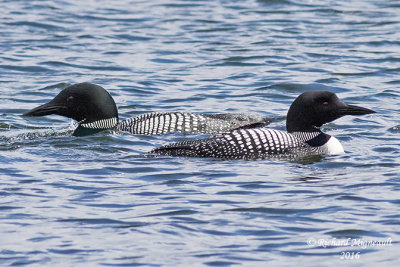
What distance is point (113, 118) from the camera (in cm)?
992

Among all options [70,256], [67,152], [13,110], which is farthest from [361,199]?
[13,110]

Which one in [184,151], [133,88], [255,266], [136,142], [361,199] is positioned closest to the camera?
[255,266]

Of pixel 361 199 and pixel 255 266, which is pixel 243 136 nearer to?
pixel 361 199

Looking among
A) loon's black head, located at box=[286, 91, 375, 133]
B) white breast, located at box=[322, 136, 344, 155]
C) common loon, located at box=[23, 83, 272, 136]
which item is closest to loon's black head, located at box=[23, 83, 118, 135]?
common loon, located at box=[23, 83, 272, 136]

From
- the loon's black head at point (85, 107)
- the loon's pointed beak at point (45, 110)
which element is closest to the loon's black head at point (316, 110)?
the loon's black head at point (85, 107)

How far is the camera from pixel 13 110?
Answer: 10.9 metres

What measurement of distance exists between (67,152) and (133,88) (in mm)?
3557

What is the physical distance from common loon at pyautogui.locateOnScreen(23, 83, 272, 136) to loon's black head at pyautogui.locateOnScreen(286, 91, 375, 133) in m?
1.00

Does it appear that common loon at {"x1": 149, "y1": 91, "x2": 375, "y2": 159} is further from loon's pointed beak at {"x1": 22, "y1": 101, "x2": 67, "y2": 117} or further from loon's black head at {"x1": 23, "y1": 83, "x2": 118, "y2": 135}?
loon's pointed beak at {"x1": 22, "y1": 101, "x2": 67, "y2": 117}

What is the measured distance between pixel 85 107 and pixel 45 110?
14.8 inches

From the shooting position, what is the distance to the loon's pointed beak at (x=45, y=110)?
32.0ft

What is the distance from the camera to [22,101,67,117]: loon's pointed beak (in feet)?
32.0

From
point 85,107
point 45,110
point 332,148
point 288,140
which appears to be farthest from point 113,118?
point 332,148

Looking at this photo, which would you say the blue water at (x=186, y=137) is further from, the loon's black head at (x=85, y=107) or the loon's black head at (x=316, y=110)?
the loon's black head at (x=316, y=110)
